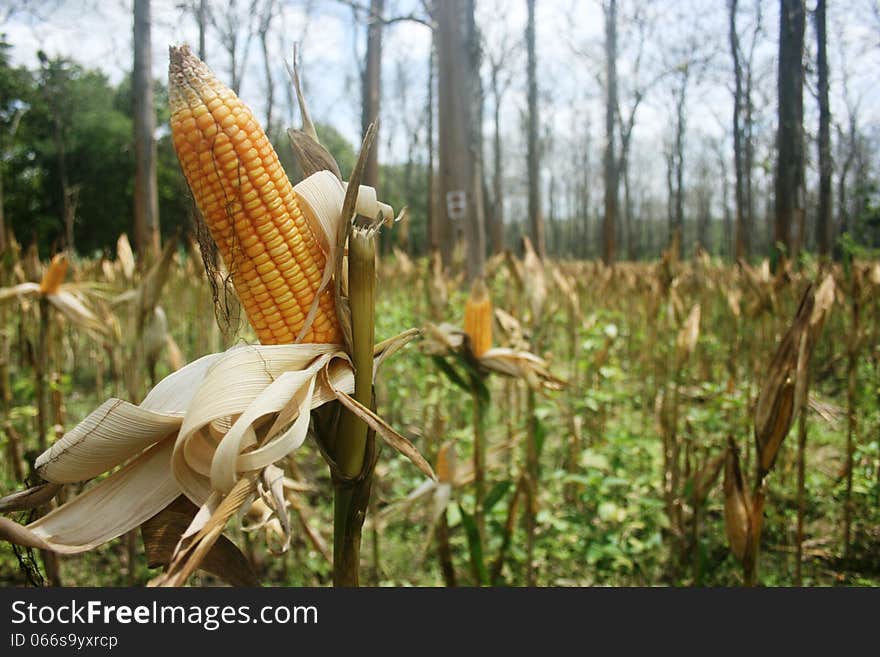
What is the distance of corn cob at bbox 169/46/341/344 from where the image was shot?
55 cm

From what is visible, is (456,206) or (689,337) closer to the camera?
(689,337)

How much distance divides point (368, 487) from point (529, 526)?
3.61 ft

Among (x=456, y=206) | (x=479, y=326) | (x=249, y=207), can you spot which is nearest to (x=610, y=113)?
(x=456, y=206)

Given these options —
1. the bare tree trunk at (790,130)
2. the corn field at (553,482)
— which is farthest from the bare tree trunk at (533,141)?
the corn field at (553,482)

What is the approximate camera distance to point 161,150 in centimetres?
1803

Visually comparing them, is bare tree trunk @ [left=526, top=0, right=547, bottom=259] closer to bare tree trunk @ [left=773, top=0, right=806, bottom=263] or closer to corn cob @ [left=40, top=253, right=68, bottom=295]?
bare tree trunk @ [left=773, top=0, right=806, bottom=263]

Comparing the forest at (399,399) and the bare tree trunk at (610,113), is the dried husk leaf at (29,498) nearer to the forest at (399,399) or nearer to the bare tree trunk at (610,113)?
the forest at (399,399)

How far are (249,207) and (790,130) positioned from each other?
3.25 m

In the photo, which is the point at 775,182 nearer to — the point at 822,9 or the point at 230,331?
the point at 822,9

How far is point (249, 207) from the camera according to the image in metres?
0.56

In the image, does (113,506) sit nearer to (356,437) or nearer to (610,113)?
(356,437)

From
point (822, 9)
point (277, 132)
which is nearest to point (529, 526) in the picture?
point (822, 9)

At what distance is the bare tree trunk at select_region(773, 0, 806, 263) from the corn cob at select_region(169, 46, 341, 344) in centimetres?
223

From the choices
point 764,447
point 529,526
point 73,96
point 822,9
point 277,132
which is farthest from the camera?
point 277,132
